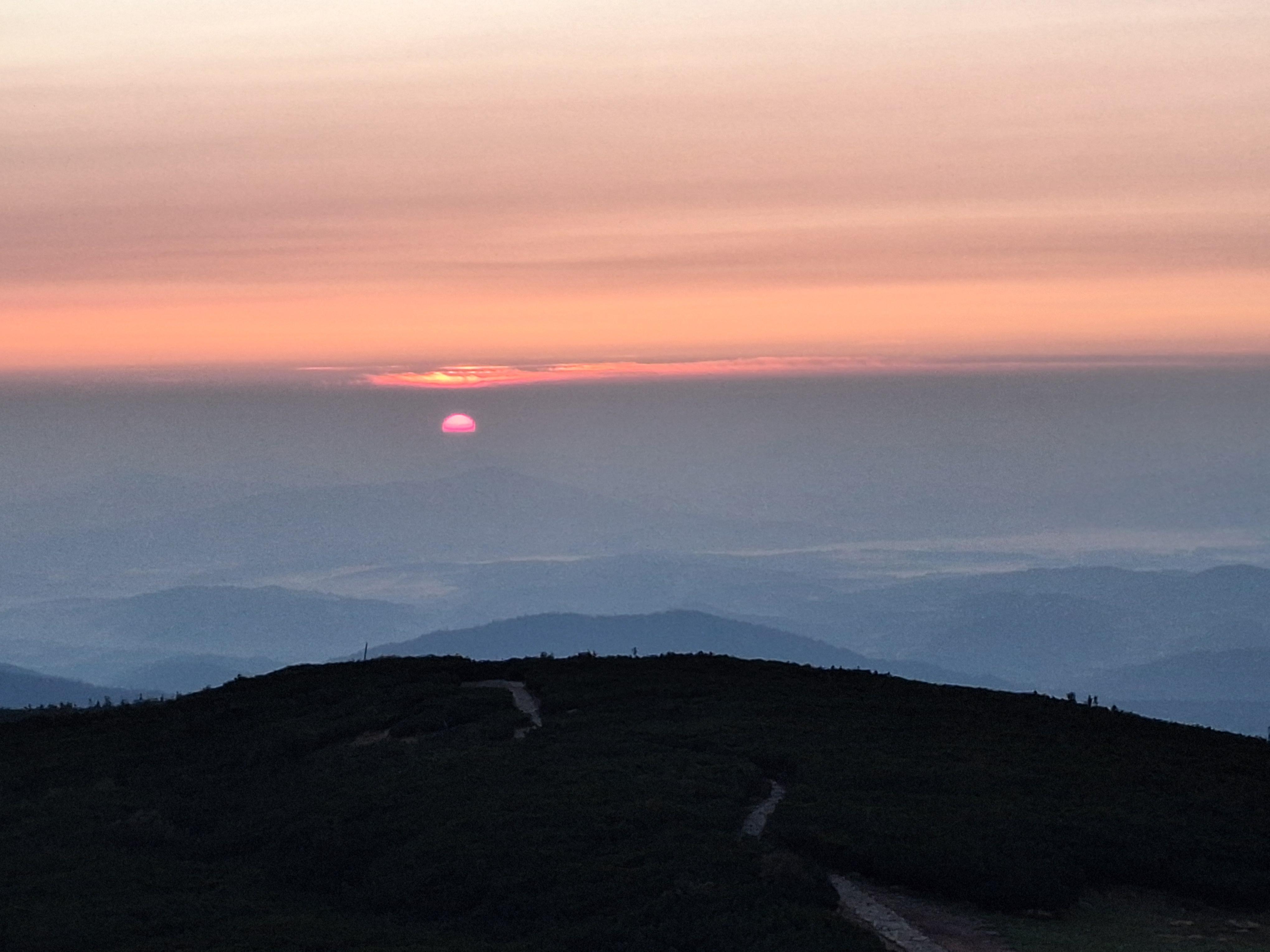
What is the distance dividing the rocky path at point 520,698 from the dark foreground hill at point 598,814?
1.94 feet

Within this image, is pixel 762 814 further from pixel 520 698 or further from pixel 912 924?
pixel 520 698

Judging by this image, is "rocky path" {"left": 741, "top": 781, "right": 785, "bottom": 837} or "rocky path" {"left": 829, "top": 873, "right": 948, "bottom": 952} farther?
"rocky path" {"left": 741, "top": 781, "right": 785, "bottom": 837}

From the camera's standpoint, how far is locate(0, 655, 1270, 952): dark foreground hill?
113 ft

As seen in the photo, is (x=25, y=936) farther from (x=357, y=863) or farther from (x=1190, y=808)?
(x=1190, y=808)

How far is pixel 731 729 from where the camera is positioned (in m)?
50.7

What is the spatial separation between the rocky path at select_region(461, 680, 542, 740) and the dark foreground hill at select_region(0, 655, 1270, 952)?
0.59 meters

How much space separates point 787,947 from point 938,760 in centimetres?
1877

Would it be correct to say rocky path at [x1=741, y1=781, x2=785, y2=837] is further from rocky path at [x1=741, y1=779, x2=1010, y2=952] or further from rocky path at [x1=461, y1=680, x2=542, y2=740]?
rocky path at [x1=461, y1=680, x2=542, y2=740]

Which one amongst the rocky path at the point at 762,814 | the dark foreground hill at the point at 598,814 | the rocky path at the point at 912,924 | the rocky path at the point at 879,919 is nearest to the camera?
the rocky path at the point at 879,919

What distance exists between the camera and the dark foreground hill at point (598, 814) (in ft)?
113

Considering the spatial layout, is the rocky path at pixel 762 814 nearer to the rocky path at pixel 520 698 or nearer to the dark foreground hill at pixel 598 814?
the dark foreground hill at pixel 598 814

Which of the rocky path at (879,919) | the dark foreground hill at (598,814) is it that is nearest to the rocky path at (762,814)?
the dark foreground hill at (598,814)

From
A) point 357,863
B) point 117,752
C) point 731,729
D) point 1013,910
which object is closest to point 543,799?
point 357,863

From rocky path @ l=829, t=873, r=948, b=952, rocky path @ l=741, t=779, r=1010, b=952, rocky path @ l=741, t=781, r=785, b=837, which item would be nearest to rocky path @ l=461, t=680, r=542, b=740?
rocky path @ l=741, t=781, r=785, b=837
